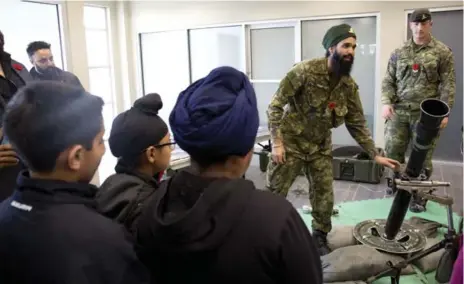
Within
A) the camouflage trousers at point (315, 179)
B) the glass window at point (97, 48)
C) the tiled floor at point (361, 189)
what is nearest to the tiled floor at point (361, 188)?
the tiled floor at point (361, 189)

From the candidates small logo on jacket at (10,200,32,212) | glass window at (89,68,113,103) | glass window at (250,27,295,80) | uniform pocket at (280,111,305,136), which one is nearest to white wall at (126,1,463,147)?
glass window at (250,27,295,80)

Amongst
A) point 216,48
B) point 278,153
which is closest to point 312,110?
point 278,153

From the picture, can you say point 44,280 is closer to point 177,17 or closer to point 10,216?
point 10,216

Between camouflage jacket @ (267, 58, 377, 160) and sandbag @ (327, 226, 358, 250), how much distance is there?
23.7 inches

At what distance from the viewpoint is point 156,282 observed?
39.6 inches

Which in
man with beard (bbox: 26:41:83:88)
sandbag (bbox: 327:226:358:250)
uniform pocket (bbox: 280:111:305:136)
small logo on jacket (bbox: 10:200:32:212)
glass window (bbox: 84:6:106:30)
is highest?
glass window (bbox: 84:6:106:30)

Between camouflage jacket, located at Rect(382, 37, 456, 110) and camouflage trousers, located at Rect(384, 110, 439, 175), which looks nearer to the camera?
camouflage jacket, located at Rect(382, 37, 456, 110)

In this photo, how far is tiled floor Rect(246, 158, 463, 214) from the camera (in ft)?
13.3

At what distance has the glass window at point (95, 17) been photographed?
721 centimetres

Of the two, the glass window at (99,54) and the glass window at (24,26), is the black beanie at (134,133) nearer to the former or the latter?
the glass window at (24,26)

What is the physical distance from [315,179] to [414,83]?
1.51m

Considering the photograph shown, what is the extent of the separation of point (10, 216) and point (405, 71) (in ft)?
11.4

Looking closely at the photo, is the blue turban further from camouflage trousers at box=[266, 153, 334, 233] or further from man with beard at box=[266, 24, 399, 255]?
camouflage trousers at box=[266, 153, 334, 233]

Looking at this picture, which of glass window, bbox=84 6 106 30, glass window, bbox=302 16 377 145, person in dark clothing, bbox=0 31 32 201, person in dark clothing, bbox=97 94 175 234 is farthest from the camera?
glass window, bbox=84 6 106 30
